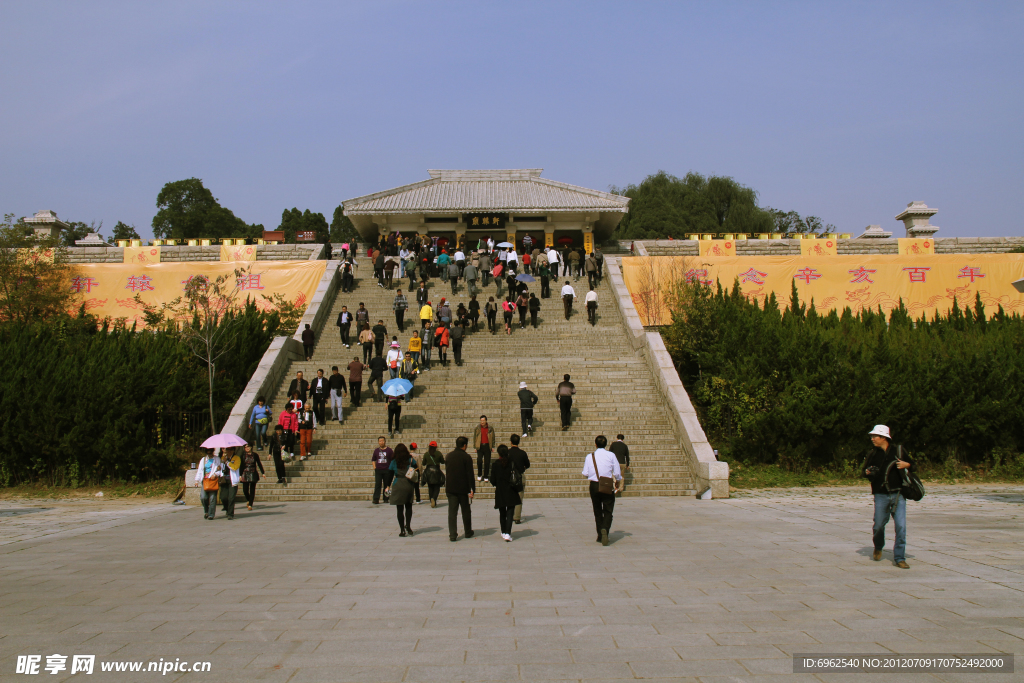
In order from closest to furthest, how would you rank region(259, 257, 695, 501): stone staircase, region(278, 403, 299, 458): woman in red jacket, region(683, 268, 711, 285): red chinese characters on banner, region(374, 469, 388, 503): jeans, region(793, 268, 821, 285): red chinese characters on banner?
region(374, 469, 388, 503): jeans → region(259, 257, 695, 501): stone staircase → region(278, 403, 299, 458): woman in red jacket → region(683, 268, 711, 285): red chinese characters on banner → region(793, 268, 821, 285): red chinese characters on banner

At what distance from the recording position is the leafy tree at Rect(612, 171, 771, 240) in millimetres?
53188

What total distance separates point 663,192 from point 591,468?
5611cm

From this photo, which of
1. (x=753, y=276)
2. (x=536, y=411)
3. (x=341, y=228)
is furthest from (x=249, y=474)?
(x=341, y=228)

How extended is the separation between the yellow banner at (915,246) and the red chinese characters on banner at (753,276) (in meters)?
7.58

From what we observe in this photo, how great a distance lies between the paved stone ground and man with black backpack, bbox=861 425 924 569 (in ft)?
0.84

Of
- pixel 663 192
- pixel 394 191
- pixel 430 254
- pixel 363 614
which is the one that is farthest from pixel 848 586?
pixel 663 192

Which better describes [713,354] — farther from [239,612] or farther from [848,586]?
[239,612]

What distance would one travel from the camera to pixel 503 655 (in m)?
4.24

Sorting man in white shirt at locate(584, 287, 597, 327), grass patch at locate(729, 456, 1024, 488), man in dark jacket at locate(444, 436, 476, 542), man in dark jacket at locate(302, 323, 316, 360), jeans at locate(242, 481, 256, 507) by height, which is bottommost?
grass patch at locate(729, 456, 1024, 488)

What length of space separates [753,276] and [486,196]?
15.2 m

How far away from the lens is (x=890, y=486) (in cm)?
636

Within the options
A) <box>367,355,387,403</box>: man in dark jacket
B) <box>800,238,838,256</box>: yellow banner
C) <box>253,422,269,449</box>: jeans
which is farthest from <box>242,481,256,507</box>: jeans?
<box>800,238,838,256</box>: yellow banner

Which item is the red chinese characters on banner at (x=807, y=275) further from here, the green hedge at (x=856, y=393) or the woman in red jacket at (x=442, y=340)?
the woman in red jacket at (x=442, y=340)

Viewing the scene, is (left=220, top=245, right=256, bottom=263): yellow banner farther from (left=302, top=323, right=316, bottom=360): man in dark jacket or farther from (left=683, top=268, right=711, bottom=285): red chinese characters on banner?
(left=683, top=268, right=711, bottom=285): red chinese characters on banner
